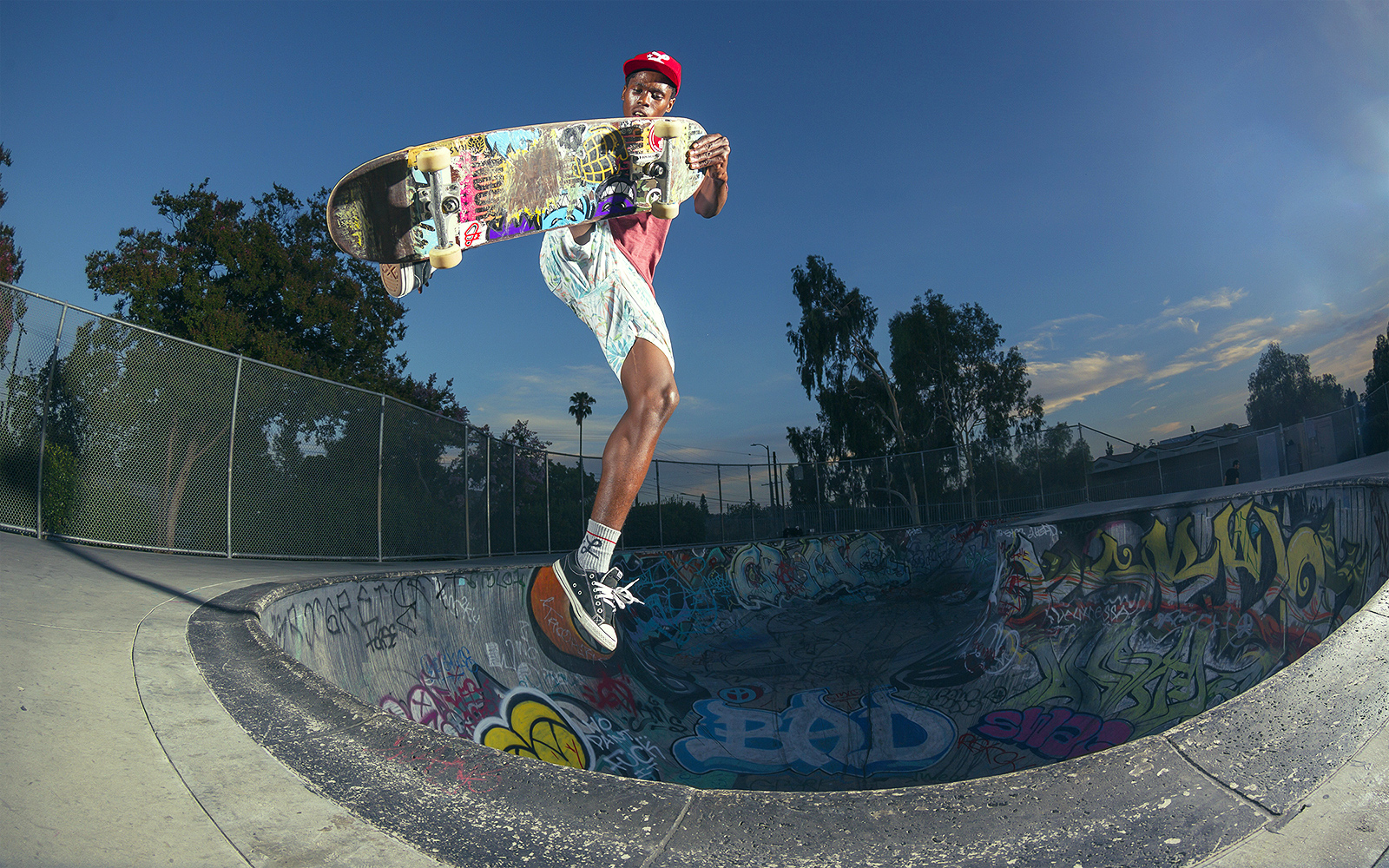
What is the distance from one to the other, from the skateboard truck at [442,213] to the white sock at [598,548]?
4.54ft

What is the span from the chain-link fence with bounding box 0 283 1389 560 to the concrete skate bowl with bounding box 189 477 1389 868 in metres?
2.17

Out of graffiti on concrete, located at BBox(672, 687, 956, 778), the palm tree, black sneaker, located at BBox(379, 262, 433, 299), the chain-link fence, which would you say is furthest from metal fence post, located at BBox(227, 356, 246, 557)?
the palm tree

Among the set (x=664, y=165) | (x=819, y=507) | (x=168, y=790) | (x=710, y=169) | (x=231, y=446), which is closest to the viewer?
(x=168, y=790)

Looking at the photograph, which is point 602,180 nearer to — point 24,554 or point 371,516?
point 24,554

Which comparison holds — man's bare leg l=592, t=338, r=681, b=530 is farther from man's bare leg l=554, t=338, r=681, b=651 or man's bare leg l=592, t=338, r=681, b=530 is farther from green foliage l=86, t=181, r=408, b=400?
green foliage l=86, t=181, r=408, b=400

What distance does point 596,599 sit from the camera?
10.3ft

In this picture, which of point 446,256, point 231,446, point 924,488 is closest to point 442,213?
point 446,256

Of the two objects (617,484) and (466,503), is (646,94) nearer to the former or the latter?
(617,484)

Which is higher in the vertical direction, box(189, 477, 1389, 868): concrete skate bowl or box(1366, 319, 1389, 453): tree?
box(1366, 319, 1389, 453): tree

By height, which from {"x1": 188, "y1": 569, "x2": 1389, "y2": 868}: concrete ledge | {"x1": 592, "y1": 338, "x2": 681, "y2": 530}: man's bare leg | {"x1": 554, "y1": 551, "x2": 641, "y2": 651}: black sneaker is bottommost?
{"x1": 188, "y1": 569, "x2": 1389, "y2": 868}: concrete ledge

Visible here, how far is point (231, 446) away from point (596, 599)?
7.12m

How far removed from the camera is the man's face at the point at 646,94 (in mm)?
3479

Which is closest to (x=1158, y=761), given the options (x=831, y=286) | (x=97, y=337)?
(x=97, y=337)

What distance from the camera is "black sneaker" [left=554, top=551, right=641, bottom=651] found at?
3.15 m
